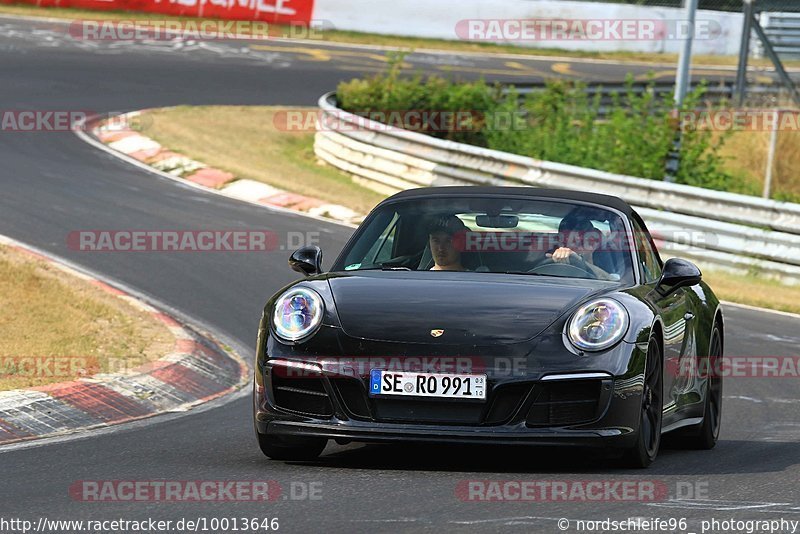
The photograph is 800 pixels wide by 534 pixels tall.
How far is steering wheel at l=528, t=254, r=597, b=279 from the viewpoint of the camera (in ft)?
23.9

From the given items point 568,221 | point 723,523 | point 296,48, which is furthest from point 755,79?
point 723,523

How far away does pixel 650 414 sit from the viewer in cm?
677

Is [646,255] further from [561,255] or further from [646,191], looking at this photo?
[646,191]

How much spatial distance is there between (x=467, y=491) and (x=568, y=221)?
2046mm

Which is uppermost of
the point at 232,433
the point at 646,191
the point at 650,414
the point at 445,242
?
the point at 445,242

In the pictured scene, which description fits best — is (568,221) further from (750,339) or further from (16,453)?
(750,339)

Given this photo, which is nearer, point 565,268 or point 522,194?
point 565,268

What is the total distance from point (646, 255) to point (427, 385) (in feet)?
6.40

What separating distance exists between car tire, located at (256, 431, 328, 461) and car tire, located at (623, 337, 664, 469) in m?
1.38

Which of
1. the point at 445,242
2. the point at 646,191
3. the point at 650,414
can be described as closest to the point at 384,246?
the point at 445,242

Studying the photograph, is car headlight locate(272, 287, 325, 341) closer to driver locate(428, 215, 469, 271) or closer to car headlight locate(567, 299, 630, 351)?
driver locate(428, 215, 469, 271)

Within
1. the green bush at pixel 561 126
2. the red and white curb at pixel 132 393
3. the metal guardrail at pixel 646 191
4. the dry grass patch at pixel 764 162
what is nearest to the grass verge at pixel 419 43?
the green bush at pixel 561 126

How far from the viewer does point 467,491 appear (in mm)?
5953

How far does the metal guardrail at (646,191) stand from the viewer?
16.0 metres
